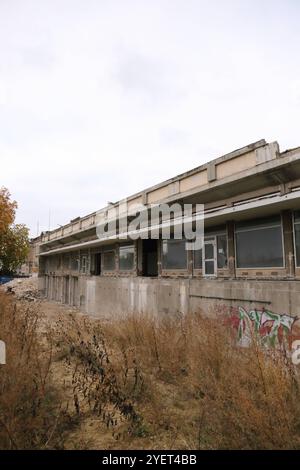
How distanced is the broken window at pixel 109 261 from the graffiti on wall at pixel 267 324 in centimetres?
1176

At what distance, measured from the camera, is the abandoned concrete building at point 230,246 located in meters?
9.51

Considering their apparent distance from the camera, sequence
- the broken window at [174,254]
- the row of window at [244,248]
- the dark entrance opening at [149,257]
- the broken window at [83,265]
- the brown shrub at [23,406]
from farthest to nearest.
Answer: the broken window at [83,265], the dark entrance opening at [149,257], the broken window at [174,254], the row of window at [244,248], the brown shrub at [23,406]

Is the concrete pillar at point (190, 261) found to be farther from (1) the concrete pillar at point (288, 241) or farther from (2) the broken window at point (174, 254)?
(1) the concrete pillar at point (288, 241)

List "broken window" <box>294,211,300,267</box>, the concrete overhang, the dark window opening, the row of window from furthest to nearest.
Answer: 1. the dark window opening
2. the row of window
3. "broken window" <box>294,211,300,267</box>
4. the concrete overhang

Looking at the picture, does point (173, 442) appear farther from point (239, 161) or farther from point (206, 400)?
point (239, 161)

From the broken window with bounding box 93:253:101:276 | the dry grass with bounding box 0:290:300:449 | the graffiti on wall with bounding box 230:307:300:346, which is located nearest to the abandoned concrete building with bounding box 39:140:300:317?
the graffiti on wall with bounding box 230:307:300:346

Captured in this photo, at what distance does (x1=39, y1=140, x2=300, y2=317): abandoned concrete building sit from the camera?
9.51 meters

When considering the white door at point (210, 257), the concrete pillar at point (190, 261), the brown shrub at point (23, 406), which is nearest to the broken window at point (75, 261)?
the concrete pillar at point (190, 261)

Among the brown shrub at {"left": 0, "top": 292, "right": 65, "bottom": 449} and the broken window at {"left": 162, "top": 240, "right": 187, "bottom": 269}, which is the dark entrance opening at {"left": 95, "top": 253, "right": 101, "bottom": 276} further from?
the brown shrub at {"left": 0, "top": 292, "right": 65, "bottom": 449}

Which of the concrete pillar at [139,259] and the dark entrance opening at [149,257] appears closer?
the concrete pillar at [139,259]

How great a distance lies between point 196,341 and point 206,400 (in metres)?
1.74

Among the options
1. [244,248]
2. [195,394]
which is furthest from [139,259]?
[195,394]

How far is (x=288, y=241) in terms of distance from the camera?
32.5 feet
